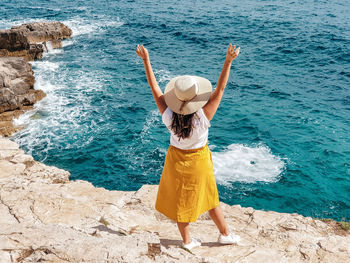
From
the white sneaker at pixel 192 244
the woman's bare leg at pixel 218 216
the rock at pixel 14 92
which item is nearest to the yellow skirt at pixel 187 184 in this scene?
the woman's bare leg at pixel 218 216

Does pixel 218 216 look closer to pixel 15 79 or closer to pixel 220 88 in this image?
pixel 220 88

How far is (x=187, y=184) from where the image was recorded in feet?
13.7

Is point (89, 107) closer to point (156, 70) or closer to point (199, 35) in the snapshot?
point (156, 70)

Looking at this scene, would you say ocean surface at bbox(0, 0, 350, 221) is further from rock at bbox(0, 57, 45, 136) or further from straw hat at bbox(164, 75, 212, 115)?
straw hat at bbox(164, 75, 212, 115)

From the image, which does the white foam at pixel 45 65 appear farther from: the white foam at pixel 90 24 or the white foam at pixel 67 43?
the white foam at pixel 90 24

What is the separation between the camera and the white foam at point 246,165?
40.2 ft

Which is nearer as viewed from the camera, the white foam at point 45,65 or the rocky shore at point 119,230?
the rocky shore at point 119,230

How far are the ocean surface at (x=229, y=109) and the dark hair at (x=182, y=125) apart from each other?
7836 mm

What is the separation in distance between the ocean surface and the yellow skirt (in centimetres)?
712

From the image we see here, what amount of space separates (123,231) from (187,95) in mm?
2823

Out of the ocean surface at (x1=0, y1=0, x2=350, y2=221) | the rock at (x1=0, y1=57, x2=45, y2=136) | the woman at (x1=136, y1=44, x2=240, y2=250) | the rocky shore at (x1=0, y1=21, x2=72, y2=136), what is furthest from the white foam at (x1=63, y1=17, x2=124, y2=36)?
the woman at (x1=136, y1=44, x2=240, y2=250)

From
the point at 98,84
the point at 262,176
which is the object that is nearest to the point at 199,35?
the point at 98,84

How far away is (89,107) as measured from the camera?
1812 cm

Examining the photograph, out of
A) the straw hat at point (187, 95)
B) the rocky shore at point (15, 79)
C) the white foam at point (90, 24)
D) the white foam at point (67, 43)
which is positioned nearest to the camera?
the straw hat at point (187, 95)
